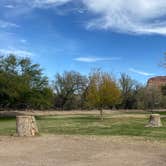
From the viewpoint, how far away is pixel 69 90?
8275 cm

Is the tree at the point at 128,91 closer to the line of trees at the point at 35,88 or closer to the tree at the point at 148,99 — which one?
the tree at the point at 148,99

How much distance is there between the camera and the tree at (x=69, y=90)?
269ft

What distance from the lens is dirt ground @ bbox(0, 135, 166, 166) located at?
9664 millimetres

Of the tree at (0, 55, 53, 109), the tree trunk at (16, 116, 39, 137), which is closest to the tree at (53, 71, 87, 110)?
the tree at (0, 55, 53, 109)

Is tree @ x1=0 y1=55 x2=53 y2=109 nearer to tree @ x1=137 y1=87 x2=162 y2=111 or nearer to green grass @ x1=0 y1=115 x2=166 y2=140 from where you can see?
green grass @ x1=0 y1=115 x2=166 y2=140

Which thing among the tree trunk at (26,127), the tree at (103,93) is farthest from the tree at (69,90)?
the tree trunk at (26,127)

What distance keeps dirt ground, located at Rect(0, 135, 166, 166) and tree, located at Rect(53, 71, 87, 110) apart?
220 feet

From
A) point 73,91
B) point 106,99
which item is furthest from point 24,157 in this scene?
point 73,91

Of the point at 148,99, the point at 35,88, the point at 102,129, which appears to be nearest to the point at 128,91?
the point at 148,99

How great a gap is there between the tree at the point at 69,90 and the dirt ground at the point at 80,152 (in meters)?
67.0

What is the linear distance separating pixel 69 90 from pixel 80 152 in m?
71.5

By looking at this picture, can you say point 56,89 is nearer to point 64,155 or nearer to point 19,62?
point 19,62

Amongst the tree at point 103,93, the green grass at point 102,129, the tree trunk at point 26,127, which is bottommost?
the green grass at point 102,129

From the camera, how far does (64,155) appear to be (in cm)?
1080
